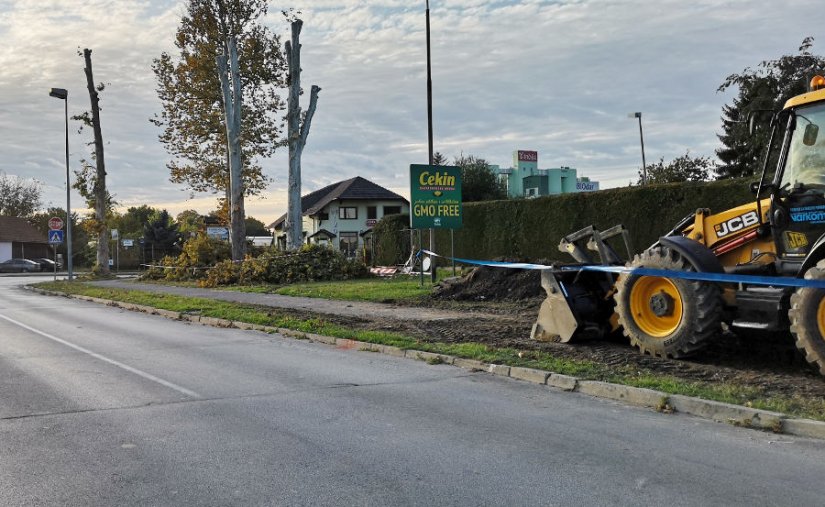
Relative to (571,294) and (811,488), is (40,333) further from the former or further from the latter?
(811,488)

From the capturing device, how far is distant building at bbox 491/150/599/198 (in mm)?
78125

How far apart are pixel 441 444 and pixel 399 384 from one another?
8.41 feet

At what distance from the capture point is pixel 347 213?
67500 mm

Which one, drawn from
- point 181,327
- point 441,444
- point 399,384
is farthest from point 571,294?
point 181,327

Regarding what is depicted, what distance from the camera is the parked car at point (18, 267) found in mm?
60750

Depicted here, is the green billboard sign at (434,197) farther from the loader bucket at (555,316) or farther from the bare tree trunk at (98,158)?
the bare tree trunk at (98,158)

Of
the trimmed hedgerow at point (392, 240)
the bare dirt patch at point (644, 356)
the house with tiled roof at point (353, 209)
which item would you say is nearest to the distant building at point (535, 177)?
the house with tiled roof at point (353, 209)

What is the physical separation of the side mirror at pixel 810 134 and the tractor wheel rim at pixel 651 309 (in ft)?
7.05

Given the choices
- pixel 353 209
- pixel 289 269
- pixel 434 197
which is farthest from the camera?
pixel 353 209

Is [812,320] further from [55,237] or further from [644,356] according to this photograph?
[55,237]

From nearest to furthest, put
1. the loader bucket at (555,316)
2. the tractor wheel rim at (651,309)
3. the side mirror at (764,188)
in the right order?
the side mirror at (764,188) → the tractor wheel rim at (651,309) → the loader bucket at (555,316)

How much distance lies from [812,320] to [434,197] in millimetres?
15006

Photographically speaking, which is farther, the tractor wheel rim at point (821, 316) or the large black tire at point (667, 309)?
the large black tire at point (667, 309)

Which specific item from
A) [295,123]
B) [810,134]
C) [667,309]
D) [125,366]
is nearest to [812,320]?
[667,309]
